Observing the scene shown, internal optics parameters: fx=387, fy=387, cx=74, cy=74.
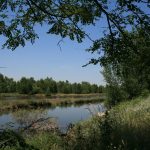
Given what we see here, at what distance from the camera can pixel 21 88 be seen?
407 feet

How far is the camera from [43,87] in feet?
455

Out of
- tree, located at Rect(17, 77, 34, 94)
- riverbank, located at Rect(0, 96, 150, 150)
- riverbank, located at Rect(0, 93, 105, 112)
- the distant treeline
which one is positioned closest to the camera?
riverbank, located at Rect(0, 96, 150, 150)

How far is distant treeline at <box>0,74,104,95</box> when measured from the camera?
124625 millimetres

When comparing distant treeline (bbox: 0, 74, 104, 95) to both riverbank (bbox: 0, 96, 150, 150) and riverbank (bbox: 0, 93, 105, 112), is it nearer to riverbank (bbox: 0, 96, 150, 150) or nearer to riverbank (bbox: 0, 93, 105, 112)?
riverbank (bbox: 0, 93, 105, 112)

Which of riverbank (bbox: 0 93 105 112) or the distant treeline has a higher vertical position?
the distant treeline

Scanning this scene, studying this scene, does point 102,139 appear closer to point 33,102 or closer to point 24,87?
point 33,102

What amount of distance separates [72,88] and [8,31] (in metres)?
144

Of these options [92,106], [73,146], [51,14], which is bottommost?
[73,146]

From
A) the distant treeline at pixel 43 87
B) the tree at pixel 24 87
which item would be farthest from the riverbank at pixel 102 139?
the tree at pixel 24 87

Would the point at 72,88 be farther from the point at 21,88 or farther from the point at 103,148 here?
the point at 103,148

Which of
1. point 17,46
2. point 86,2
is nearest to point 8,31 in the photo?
point 17,46

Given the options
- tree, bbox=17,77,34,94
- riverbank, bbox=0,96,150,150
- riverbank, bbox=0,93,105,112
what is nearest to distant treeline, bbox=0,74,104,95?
tree, bbox=17,77,34,94

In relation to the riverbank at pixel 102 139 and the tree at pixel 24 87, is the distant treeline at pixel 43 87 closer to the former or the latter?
the tree at pixel 24 87

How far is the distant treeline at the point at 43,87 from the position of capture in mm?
124625
